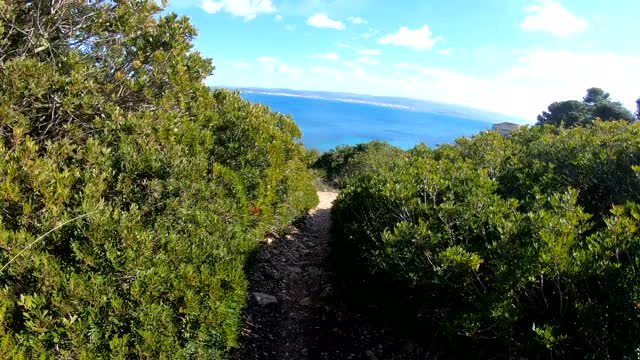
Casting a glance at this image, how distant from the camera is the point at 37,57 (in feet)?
15.1

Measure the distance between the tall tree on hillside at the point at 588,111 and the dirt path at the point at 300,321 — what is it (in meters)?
23.5

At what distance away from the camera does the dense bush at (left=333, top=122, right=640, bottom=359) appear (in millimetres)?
3119

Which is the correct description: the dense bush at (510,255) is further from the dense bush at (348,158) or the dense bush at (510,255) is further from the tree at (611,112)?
the tree at (611,112)

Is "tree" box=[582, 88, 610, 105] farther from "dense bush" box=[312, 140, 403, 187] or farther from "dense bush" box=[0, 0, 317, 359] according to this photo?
"dense bush" box=[0, 0, 317, 359]

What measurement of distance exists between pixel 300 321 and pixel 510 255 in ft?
12.2

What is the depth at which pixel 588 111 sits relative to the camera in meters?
32.3

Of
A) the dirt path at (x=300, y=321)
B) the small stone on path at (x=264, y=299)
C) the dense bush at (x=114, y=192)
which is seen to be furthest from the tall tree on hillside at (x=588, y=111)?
the dense bush at (x=114, y=192)

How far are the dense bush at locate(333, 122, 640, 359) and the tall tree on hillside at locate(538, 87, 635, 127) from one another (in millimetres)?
22101

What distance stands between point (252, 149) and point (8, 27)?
3.49m

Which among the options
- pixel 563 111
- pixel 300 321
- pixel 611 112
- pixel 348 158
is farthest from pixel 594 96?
pixel 300 321

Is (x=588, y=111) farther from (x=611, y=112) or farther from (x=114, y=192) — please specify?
(x=114, y=192)

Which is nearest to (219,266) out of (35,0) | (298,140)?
(35,0)

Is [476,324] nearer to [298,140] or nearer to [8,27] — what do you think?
[8,27]

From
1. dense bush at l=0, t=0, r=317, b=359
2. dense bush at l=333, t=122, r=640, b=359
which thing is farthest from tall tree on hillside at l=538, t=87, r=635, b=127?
dense bush at l=0, t=0, r=317, b=359
